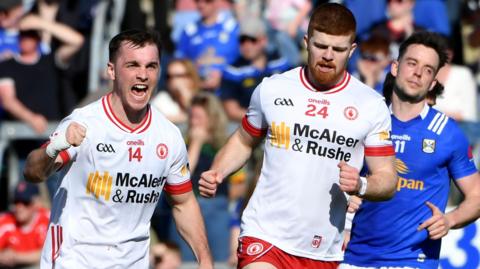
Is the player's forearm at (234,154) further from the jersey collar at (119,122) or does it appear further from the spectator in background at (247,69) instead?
the spectator in background at (247,69)

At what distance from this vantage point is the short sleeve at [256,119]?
31.2 feet

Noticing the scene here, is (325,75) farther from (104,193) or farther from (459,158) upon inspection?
(104,193)

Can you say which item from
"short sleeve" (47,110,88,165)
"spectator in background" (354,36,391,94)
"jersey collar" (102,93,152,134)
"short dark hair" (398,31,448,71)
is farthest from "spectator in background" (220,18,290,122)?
"short sleeve" (47,110,88,165)

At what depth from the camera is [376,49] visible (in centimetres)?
1435

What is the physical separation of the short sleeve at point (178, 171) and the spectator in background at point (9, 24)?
617 centimetres

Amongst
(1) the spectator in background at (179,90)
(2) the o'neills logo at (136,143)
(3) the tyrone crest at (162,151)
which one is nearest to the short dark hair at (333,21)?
(3) the tyrone crest at (162,151)

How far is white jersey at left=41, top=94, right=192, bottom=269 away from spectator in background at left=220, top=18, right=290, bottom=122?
5.37 meters

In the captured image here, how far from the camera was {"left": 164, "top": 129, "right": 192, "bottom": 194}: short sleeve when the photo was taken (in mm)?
9391

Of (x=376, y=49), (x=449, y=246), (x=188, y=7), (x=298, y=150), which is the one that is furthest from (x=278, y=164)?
(x=188, y=7)

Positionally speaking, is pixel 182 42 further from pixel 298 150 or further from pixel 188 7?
pixel 298 150

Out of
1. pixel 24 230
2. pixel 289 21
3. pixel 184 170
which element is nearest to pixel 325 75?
pixel 184 170

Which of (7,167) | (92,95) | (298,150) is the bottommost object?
(7,167)

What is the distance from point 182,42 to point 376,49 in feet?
8.18

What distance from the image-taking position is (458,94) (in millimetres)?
14469
